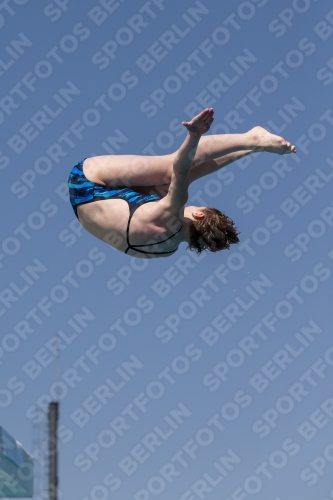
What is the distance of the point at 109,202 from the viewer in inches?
424

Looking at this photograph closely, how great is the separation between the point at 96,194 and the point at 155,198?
2.30 feet

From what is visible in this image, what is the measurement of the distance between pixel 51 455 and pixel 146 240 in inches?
1750

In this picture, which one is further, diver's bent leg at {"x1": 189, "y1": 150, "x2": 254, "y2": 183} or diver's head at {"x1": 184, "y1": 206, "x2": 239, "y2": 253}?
diver's bent leg at {"x1": 189, "y1": 150, "x2": 254, "y2": 183}

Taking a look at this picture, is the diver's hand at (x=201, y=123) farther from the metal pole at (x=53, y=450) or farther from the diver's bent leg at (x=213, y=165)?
the metal pole at (x=53, y=450)

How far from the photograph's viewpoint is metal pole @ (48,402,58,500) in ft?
172

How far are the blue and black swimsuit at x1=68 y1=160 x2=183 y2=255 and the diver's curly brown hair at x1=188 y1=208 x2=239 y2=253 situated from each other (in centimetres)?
22

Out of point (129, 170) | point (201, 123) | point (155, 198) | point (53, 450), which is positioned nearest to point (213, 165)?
point (155, 198)

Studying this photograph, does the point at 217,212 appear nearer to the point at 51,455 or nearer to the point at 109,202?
the point at 109,202

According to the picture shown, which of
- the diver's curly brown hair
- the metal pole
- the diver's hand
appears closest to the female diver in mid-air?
the diver's curly brown hair

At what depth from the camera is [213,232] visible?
10.4 m

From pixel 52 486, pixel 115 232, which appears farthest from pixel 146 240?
pixel 52 486

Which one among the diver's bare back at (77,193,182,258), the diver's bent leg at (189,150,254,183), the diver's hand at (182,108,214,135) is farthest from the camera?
the diver's bent leg at (189,150,254,183)

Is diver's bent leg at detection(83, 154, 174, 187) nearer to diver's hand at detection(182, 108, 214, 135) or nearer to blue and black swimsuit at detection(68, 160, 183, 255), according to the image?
blue and black swimsuit at detection(68, 160, 183, 255)

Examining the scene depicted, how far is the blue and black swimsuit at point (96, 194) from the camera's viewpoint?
1062 cm
